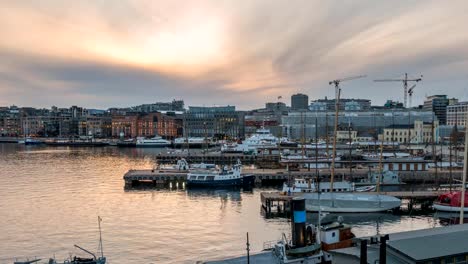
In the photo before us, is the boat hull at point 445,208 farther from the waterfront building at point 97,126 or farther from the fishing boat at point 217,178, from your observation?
the waterfront building at point 97,126

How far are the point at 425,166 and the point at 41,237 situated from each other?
44.2 metres

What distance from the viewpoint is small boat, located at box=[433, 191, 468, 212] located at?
31078 millimetres

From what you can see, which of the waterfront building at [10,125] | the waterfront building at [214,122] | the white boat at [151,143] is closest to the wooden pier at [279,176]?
the white boat at [151,143]

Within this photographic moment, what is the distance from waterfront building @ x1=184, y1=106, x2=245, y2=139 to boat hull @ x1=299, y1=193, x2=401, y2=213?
122332 millimetres

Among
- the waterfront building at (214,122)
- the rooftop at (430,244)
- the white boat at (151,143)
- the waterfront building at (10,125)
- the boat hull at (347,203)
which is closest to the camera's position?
the rooftop at (430,244)

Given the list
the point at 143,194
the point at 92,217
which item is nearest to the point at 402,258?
the point at 92,217

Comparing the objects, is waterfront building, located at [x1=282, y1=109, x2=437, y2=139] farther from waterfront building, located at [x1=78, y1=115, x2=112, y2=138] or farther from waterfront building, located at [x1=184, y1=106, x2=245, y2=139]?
waterfront building, located at [x1=78, y1=115, x2=112, y2=138]

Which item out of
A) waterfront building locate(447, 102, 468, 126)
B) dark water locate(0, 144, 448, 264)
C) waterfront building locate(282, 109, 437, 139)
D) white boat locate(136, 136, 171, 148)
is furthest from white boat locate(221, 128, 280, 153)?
waterfront building locate(447, 102, 468, 126)

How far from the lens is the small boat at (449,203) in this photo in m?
31.1

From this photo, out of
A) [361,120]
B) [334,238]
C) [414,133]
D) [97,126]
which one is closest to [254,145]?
[414,133]

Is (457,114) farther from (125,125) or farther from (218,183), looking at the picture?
(218,183)

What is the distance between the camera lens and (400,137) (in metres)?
102

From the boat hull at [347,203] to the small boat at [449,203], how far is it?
3.70m

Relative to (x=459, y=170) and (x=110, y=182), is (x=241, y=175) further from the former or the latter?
(x=459, y=170)
